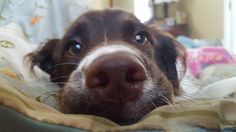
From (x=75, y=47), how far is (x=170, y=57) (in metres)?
0.38

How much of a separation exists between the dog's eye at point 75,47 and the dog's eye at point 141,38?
152 millimetres

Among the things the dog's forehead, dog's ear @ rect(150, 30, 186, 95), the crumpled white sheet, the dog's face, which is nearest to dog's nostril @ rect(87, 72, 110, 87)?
the dog's face

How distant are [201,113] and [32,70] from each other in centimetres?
86

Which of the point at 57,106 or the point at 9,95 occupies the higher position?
the point at 9,95

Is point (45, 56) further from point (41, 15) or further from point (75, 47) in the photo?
point (41, 15)

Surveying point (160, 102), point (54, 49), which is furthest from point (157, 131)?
point (54, 49)

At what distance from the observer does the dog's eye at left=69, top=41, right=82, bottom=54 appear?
106cm

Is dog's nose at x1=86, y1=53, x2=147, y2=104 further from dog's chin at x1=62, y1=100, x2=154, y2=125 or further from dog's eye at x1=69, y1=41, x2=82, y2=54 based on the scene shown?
dog's eye at x1=69, y1=41, x2=82, y2=54

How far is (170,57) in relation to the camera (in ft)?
4.34

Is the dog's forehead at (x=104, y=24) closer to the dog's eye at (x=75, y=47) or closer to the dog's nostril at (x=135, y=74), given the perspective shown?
the dog's eye at (x=75, y=47)

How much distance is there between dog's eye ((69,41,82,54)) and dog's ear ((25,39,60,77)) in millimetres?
238

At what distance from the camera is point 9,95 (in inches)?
19.1

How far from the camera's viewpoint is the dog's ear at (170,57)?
48.4 inches

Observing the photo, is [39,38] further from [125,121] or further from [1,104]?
[1,104]
